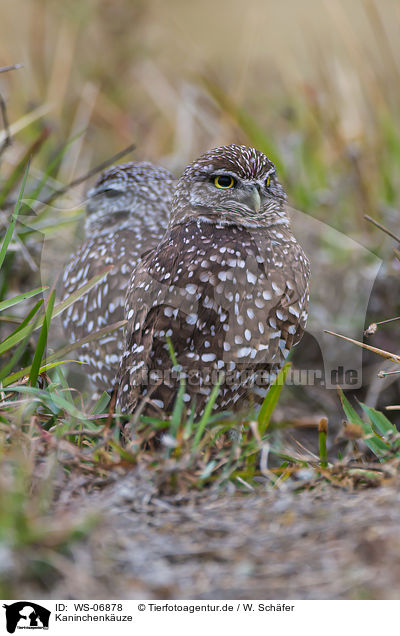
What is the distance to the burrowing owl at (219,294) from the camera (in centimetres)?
238

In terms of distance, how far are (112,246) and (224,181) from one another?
89cm

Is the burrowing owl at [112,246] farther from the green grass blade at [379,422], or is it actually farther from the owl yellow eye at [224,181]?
the green grass blade at [379,422]

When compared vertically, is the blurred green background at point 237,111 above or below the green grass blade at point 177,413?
above

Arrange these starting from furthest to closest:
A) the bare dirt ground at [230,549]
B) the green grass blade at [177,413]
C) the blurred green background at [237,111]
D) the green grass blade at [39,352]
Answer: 1. the blurred green background at [237,111]
2. the green grass blade at [39,352]
3. the green grass blade at [177,413]
4. the bare dirt ground at [230,549]

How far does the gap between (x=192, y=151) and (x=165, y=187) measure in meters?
2.38

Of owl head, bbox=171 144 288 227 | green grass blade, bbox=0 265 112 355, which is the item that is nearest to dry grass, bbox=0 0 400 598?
green grass blade, bbox=0 265 112 355

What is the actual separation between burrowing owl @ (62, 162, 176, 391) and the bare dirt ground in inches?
44.3

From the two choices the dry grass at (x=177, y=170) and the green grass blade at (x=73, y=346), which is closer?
the dry grass at (x=177, y=170)

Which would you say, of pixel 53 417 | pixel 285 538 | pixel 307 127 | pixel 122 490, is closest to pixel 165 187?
pixel 53 417

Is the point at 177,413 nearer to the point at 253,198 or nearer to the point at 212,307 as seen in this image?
the point at 212,307

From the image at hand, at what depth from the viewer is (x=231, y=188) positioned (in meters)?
2.54

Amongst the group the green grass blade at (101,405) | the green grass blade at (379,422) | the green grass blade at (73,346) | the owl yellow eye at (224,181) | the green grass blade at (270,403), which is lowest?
the green grass blade at (379,422)

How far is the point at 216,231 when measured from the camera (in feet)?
8.36

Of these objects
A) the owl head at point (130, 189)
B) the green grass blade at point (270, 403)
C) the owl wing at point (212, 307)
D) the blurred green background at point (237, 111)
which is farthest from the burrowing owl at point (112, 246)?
the green grass blade at point (270, 403)
